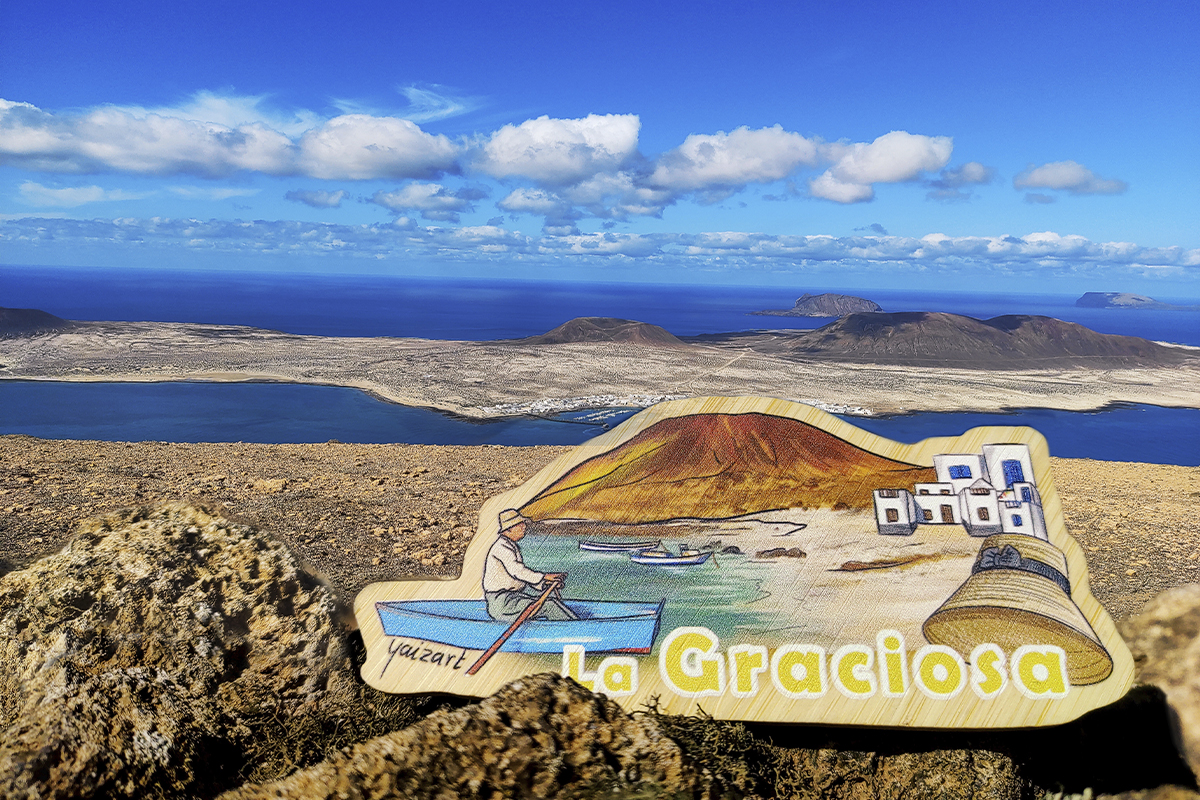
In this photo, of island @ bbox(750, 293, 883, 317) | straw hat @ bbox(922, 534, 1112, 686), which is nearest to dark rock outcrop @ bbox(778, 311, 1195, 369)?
straw hat @ bbox(922, 534, 1112, 686)

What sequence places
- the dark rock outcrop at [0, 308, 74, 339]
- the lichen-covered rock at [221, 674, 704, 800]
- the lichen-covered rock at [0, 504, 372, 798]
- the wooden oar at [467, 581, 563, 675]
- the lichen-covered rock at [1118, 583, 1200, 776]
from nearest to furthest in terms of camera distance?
the lichen-covered rock at [221, 674, 704, 800] → the lichen-covered rock at [0, 504, 372, 798] → the wooden oar at [467, 581, 563, 675] → the lichen-covered rock at [1118, 583, 1200, 776] → the dark rock outcrop at [0, 308, 74, 339]

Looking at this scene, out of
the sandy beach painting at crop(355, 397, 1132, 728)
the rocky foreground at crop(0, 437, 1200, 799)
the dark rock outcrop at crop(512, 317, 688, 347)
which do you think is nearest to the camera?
the rocky foreground at crop(0, 437, 1200, 799)

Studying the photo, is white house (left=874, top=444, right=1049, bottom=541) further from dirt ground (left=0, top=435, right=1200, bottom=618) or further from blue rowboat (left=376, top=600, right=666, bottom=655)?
dirt ground (left=0, top=435, right=1200, bottom=618)

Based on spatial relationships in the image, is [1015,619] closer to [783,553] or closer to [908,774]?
[908,774]

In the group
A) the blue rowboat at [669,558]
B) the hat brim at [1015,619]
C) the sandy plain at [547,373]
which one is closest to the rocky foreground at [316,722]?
the hat brim at [1015,619]

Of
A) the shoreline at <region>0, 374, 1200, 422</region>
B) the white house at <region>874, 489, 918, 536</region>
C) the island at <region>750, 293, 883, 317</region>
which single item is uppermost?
the island at <region>750, 293, 883, 317</region>

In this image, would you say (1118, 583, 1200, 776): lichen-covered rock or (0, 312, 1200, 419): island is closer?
(1118, 583, 1200, 776): lichen-covered rock

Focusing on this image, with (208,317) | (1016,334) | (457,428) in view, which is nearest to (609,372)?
(457,428)
